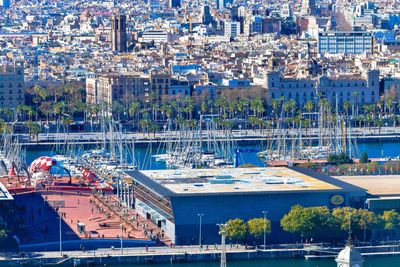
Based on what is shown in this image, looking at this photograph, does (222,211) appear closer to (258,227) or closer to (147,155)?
(258,227)

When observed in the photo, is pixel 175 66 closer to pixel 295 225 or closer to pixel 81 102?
pixel 81 102

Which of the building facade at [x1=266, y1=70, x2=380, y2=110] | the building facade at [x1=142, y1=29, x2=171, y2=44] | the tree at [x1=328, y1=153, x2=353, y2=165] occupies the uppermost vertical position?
the tree at [x1=328, y1=153, x2=353, y2=165]

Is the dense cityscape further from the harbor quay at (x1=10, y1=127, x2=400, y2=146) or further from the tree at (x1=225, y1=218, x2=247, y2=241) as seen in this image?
the harbor quay at (x1=10, y1=127, x2=400, y2=146)

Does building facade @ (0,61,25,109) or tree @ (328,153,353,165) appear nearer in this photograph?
tree @ (328,153,353,165)

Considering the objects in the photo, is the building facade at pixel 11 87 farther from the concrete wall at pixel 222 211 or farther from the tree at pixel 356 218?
the tree at pixel 356 218

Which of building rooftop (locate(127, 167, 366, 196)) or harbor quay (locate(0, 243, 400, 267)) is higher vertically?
building rooftop (locate(127, 167, 366, 196))

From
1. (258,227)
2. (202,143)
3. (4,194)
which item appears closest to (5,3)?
(202,143)

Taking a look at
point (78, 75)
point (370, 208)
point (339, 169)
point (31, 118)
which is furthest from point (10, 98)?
point (370, 208)

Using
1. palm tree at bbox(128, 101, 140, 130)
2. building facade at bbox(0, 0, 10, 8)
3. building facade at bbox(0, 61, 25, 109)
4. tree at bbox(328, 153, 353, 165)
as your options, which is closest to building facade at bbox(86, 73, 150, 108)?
palm tree at bbox(128, 101, 140, 130)
